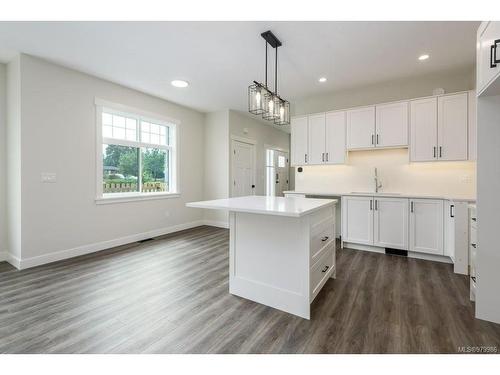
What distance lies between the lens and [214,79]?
3.80 metres

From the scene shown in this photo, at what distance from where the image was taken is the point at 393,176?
396cm

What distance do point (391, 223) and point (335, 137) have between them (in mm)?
1661

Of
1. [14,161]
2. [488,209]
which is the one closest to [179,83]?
[14,161]

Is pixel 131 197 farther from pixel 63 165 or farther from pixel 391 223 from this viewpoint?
pixel 391 223

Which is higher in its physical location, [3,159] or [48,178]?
[3,159]

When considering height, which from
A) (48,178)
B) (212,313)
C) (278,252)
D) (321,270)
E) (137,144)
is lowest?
(212,313)

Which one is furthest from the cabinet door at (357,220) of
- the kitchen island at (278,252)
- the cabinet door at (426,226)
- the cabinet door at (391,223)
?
the kitchen island at (278,252)

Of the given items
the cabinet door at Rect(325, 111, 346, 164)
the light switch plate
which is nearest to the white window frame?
the light switch plate

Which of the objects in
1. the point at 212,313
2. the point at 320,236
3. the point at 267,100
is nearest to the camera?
the point at 212,313

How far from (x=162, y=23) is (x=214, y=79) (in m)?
1.45

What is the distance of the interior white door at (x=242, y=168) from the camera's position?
5.58 metres

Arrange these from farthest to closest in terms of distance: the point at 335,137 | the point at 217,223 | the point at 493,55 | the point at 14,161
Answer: the point at 217,223
the point at 335,137
the point at 14,161
the point at 493,55
